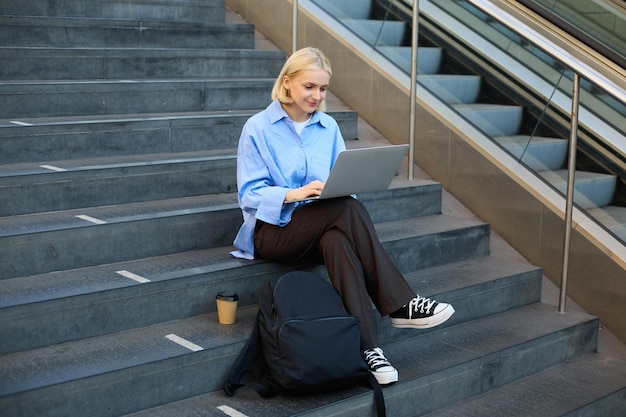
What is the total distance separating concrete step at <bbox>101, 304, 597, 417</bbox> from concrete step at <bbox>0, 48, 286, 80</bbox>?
1.82 metres

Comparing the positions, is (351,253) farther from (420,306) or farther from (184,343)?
(184,343)

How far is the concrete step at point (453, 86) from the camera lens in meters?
4.09

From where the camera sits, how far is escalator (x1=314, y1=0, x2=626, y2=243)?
363 cm

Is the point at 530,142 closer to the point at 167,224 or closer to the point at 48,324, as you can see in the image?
the point at 167,224

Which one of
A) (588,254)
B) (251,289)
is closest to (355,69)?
(588,254)

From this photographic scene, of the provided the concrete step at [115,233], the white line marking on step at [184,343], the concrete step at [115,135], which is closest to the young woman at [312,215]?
the concrete step at [115,233]

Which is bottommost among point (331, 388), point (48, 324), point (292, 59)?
point (331, 388)

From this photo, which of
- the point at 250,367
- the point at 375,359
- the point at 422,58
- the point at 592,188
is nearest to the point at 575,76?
the point at 592,188

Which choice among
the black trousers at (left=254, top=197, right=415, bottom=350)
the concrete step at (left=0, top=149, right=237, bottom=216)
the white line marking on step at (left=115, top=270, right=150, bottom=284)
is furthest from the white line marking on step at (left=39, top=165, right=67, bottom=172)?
the black trousers at (left=254, top=197, right=415, bottom=350)

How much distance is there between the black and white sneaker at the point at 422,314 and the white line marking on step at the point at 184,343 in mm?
688

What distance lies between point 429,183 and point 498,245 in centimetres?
43

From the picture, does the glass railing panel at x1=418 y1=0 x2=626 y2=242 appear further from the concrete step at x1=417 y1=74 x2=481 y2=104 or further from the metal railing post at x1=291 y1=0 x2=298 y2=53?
the metal railing post at x1=291 y1=0 x2=298 y2=53

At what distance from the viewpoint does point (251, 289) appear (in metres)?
3.10

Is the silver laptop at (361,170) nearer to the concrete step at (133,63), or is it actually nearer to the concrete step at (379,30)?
the concrete step at (379,30)
